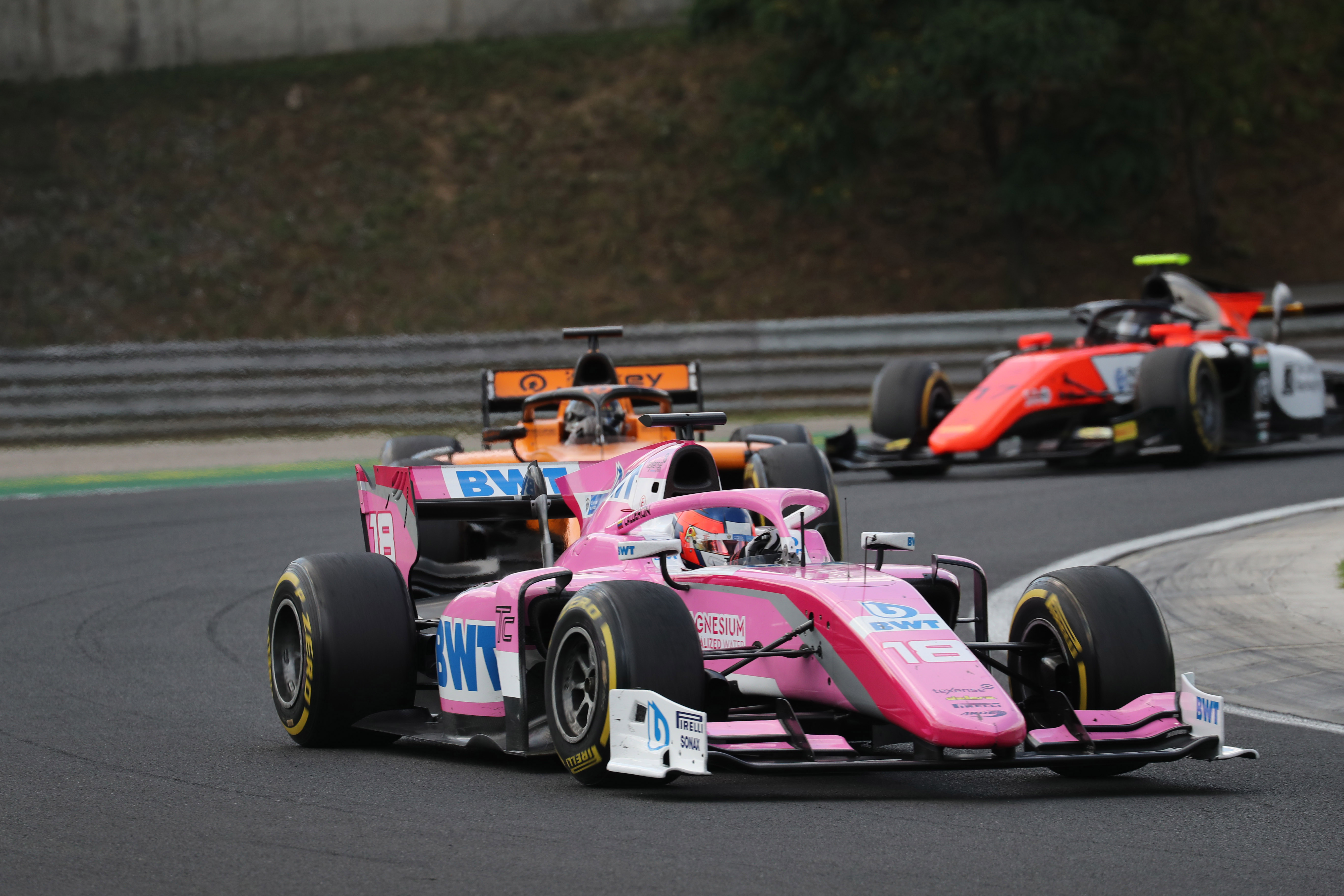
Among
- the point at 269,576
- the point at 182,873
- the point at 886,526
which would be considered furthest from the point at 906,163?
the point at 182,873

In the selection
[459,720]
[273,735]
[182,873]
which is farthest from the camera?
[273,735]

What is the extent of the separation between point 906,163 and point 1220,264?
18.6 ft

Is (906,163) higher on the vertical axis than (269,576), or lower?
higher

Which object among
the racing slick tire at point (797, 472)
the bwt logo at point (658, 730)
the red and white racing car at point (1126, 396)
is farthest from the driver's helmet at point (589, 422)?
the bwt logo at point (658, 730)

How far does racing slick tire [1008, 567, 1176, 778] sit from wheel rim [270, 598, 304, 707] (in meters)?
3.03

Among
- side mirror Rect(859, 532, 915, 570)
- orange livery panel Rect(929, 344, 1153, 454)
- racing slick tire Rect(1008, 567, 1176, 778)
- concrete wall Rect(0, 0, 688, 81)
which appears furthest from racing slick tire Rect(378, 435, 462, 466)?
concrete wall Rect(0, 0, 688, 81)

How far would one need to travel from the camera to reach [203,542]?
45.3 feet

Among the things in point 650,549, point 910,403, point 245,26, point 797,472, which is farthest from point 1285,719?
point 245,26

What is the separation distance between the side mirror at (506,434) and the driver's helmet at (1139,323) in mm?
7275

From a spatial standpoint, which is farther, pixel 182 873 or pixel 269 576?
pixel 269 576

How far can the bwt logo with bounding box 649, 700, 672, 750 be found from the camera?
577cm

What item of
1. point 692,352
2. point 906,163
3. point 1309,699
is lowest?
point 1309,699

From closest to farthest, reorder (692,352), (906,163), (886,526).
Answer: (886,526) → (692,352) → (906,163)

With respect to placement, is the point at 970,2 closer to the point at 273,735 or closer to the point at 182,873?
the point at 273,735
